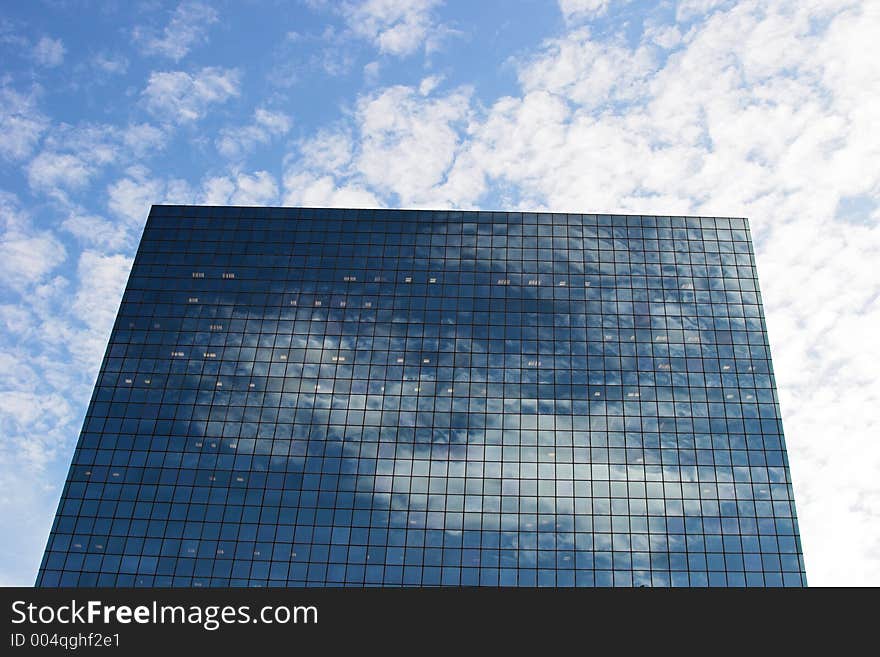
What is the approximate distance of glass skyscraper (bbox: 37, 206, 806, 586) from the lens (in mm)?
81375

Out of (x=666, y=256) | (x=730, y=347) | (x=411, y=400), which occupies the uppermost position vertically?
(x=666, y=256)

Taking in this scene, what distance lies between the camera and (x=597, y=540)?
8144cm

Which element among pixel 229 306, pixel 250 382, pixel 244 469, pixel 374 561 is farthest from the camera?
pixel 229 306

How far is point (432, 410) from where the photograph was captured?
90.2 meters

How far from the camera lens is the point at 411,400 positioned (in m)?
91.1

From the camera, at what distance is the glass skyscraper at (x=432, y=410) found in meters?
81.4

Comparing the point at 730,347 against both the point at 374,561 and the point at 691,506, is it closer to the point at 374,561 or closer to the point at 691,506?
the point at 691,506
